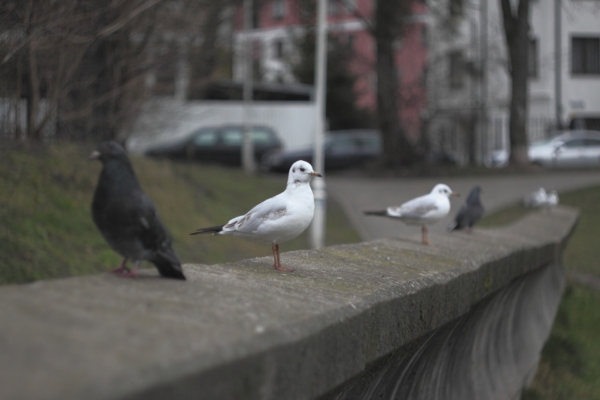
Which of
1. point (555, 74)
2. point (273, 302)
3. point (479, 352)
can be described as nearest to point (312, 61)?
point (555, 74)

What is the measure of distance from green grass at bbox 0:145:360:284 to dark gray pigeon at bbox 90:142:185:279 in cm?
458

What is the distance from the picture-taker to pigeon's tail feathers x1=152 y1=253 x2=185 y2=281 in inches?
113

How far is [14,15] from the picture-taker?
7.52 metres

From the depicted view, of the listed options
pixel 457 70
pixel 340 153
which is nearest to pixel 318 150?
pixel 340 153

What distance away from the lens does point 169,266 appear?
9.45ft

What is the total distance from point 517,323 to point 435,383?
2.96 metres

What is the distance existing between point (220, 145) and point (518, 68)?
1149 cm

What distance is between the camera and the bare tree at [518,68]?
2662cm

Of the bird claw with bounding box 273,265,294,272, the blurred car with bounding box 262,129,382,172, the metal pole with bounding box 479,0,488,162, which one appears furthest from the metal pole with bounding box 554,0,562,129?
the bird claw with bounding box 273,265,294,272

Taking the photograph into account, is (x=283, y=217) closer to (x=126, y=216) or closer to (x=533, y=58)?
(x=126, y=216)

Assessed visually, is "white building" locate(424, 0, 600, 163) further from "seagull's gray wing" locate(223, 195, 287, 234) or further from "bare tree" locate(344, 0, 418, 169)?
"seagull's gray wing" locate(223, 195, 287, 234)

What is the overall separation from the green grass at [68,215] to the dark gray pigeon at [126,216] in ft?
15.0

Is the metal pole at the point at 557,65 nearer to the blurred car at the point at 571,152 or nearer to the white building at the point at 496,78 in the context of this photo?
the white building at the point at 496,78

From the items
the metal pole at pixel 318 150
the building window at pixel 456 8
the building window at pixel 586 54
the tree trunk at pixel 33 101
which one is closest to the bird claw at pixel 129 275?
the tree trunk at pixel 33 101
